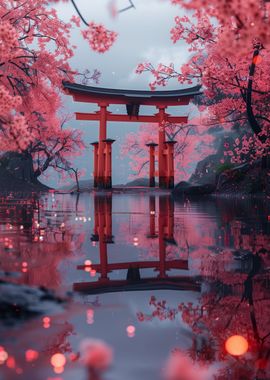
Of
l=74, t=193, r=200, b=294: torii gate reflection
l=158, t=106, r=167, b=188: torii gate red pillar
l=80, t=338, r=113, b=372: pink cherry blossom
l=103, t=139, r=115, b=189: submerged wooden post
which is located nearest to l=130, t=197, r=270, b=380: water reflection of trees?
l=74, t=193, r=200, b=294: torii gate reflection

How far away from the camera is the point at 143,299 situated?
2730mm

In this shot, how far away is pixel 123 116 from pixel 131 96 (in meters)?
1.65

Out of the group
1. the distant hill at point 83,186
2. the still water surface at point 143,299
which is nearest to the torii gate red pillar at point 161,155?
the distant hill at point 83,186

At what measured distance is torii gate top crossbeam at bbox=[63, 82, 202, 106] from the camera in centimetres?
2011

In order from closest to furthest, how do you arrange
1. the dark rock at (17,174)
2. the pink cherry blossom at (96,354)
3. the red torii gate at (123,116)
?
the pink cherry blossom at (96,354) → the red torii gate at (123,116) → the dark rock at (17,174)

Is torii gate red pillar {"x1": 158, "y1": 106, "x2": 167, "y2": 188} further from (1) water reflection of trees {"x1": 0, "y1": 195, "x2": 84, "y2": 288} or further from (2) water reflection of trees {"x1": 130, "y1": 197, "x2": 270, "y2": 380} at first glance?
(2) water reflection of trees {"x1": 130, "y1": 197, "x2": 270, "y2": 380}

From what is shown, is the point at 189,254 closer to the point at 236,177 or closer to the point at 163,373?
the point at 163,373

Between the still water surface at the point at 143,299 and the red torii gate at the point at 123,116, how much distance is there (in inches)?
611

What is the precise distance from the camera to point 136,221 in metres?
7.85

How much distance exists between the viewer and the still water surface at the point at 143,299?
1749 mm

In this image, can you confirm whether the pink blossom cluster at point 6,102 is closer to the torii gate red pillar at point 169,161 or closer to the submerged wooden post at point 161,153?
the submerged wooden post at point 161,153

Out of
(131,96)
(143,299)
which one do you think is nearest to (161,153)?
(131,96)

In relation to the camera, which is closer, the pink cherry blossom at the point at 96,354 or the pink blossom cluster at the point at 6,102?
the pink cherry blossom at the point at 96,354

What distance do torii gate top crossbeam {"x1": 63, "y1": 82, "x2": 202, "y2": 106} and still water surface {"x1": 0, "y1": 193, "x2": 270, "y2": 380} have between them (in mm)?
15647
